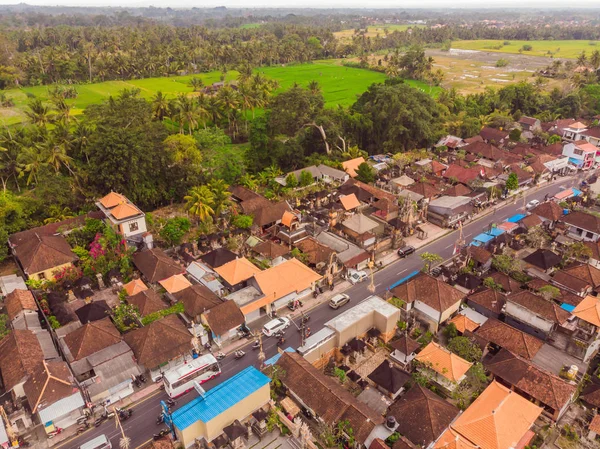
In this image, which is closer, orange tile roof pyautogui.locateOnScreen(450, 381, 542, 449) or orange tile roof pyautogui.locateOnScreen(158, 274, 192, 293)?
orange tile roof pyautogui.locateOnScreen(450, 381, 542, 449)

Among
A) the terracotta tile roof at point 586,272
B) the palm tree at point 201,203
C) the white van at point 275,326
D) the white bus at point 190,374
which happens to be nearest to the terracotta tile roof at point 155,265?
the palm tree at point 201,203

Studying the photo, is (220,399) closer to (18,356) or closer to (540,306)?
(18,356)

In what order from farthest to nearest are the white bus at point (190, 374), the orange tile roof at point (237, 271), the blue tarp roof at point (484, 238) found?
1. the blue tarp roof at point (484, 238)
2. the orange tile roof at point (237, 271)
3. the white bus at point (190, 374)

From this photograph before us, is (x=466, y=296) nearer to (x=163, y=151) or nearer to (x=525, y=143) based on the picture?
(x=163, y=151)

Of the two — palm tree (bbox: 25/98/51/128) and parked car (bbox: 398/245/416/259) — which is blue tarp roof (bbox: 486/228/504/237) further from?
palm tree (bbox: 25/98/51/128)

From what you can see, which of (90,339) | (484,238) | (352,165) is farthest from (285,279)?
(352,165)

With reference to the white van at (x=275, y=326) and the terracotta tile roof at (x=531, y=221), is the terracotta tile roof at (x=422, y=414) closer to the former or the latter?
the white van at (x=275, y=326)

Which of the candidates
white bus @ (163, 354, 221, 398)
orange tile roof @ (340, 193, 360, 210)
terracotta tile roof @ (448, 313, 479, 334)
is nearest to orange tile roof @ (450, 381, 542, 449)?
terracotta tile roof @ (448, 313, 479, 334)
